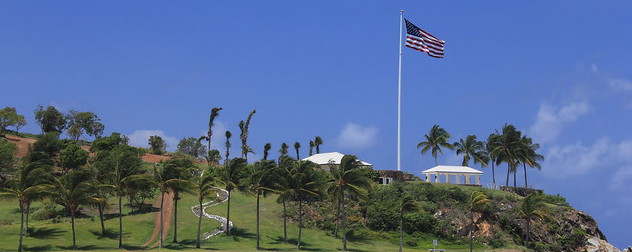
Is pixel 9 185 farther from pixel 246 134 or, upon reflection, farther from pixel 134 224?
pixel 246 134

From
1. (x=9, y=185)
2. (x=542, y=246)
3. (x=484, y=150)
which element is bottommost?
(x=542, y=246)

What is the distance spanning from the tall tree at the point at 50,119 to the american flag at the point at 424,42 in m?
108

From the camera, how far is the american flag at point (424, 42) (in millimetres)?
86969

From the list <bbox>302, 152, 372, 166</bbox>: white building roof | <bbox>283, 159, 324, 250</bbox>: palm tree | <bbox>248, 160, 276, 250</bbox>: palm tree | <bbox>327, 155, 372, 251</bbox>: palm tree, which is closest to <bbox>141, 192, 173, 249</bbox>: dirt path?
<bbox>248, 160, 276, 250</bbox>: palm tree

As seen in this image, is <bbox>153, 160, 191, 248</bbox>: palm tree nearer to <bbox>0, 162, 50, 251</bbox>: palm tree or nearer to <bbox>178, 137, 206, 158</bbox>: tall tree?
<bbox>0, 162, 50, 251</bbox>: palm tree

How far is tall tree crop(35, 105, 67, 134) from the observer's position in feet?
505

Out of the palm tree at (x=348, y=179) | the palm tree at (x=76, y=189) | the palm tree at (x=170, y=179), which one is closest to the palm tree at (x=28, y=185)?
the palm tree at (x=76, y=189)

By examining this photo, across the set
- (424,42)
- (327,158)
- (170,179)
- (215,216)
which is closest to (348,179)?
(215,216)

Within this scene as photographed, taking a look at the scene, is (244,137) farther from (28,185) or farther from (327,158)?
(28,185)

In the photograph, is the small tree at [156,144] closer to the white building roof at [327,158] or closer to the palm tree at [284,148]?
the palm tree at [284,148]

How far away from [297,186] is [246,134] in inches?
1613

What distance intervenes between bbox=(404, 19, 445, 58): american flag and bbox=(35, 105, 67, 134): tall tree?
353ft

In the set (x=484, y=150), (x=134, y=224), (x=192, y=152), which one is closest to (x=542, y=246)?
(x=484, y=150)

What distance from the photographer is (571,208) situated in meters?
94.6
